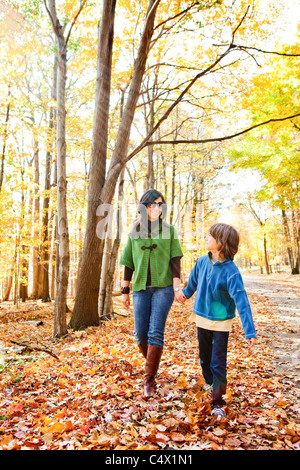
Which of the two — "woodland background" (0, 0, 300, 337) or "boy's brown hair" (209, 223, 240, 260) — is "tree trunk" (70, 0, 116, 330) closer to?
"woodland background" (0, 0, 300, 337)

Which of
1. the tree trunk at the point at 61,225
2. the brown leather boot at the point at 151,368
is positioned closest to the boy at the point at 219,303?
the brown leather boot at the point at 151,368

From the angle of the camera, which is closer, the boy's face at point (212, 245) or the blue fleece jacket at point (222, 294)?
the blue fleece jacket at point (222, 294)

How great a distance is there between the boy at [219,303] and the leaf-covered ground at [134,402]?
314 millimetres

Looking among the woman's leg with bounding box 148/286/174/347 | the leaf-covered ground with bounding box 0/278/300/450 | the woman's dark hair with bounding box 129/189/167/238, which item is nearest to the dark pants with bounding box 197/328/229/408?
the leaf-covered ground with bounding box 0/278/300/450

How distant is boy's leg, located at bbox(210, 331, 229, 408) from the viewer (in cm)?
262

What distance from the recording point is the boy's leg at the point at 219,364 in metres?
2.62

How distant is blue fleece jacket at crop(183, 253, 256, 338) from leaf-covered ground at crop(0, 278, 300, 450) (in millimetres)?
818

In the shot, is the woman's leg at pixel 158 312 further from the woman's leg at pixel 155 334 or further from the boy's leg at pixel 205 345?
the boy's leg at pixel 205 345

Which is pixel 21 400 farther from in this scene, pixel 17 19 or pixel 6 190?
pixel 6 190

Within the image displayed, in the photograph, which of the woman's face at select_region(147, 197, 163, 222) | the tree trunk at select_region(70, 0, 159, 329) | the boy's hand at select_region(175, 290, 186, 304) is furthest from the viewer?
the tree trunk at select_region(70, 0, 159, 329)

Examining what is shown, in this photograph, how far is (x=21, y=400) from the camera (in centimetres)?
320

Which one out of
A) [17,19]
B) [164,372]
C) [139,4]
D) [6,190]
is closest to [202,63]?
[139,4]

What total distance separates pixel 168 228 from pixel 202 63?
666 centimetres

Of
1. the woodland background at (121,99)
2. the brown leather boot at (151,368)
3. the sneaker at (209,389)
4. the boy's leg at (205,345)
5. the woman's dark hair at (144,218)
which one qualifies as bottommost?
the sneaker at (209,389)
